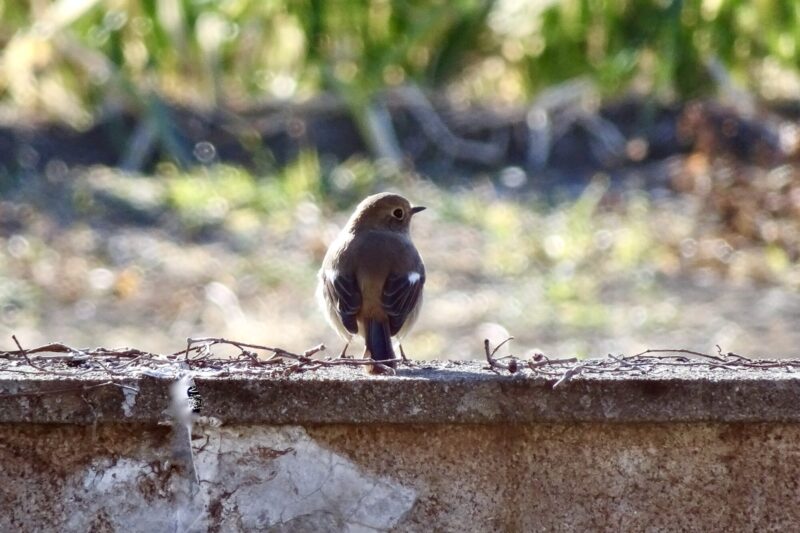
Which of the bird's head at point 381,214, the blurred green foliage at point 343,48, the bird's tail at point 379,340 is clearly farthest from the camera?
the blurred green foliage at point 343,48

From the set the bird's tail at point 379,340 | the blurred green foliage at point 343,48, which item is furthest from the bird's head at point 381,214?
the blurred green foliage at point 343,48

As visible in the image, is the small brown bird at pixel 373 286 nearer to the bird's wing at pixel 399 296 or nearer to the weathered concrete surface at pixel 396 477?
the bird's wing at pixel 399 296

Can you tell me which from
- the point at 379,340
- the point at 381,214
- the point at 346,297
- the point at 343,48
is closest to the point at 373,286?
the point at 346,297

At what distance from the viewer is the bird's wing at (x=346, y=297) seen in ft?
15.5

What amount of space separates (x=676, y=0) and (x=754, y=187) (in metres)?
1.27

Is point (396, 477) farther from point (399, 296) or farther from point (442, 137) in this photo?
point (442, 137)

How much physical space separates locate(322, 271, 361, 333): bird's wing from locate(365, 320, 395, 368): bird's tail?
7cm

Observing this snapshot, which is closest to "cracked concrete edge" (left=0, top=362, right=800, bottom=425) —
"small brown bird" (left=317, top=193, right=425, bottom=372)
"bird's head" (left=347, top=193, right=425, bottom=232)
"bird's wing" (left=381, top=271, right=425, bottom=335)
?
"small brown bird" (left=317, top=193, right=425, bottom=372)

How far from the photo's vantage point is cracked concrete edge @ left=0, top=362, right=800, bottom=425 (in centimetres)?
306

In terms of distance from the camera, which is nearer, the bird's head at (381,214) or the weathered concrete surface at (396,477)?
the weathered concrete surface at (396,477)

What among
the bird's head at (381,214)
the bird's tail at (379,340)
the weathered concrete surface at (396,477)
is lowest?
the weathered concrete surface at (396,477)

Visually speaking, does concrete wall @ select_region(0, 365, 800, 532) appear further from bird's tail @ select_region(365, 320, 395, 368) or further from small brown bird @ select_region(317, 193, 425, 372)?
small brown bird @ select_region(317, 193, 425, 372)

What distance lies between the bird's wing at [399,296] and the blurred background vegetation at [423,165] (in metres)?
2.71

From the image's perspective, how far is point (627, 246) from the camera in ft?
30.1
